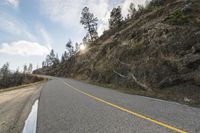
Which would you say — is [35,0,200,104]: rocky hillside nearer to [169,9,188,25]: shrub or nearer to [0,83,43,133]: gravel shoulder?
[169,9,188,25]: shrub

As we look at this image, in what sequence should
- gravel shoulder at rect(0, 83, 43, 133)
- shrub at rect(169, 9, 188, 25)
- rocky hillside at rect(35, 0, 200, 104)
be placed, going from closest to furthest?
1. gravel shoulder at rect(0, 83, 43, 133)
2. rocky hillside at rect(35, 0, 200, 104)
3. shrub at rect(169, 9, 188, 25)

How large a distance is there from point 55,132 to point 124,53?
660 inches

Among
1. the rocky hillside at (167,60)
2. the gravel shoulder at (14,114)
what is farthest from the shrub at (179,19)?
the gravel shoulder at (14,114)

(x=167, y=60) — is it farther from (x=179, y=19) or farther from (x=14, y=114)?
(x=14, y=114)

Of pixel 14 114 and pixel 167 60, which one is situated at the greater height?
pixel 167 60

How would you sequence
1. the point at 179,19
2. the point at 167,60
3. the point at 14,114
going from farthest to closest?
the point at 179,19, the point at 167,60, the point at 14,114

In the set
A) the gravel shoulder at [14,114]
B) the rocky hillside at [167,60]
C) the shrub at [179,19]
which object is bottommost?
the gravel shoulder at [14,114]

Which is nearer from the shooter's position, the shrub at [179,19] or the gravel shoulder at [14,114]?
the gravel shoulder at [14,114]

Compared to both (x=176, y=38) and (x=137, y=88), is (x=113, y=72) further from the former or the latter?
→ (x=176, y=38)

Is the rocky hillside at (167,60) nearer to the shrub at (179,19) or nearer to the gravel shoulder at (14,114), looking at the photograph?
the shrub at (179,19)

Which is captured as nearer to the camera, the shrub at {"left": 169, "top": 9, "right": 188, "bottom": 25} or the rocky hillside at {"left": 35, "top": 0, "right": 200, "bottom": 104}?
the rocky hillside at {"left": 35, "top": 0, "right": 200, "bottom": 104}

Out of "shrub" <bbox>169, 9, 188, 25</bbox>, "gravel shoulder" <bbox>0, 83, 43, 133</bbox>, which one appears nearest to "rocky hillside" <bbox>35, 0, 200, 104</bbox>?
"shrub" <bbox>169, 9, 188, 25</bbox>

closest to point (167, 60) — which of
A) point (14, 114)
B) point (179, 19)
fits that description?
point (179, 19)

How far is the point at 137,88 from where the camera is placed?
13.6m
